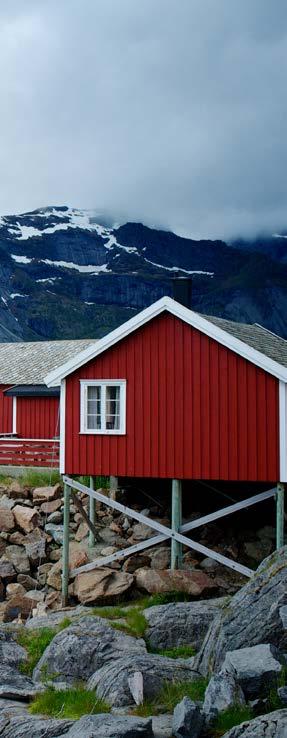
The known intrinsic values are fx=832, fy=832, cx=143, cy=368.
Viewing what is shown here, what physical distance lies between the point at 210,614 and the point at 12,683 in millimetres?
4415

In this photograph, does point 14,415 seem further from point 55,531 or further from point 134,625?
point 134,625

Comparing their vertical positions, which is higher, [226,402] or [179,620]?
[226,402]

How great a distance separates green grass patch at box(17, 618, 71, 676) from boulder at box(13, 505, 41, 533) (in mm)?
8022

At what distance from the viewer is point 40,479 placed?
2969 cm

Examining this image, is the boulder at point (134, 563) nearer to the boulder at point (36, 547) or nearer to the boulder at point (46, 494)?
the boulder at point (36, 547)

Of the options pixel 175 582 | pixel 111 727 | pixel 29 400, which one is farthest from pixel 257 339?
pixel 29 400

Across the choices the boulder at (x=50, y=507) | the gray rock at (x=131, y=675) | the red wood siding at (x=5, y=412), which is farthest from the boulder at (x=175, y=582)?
the red wood siding at (x=5, y=412)

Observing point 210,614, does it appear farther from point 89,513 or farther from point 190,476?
point 89,513

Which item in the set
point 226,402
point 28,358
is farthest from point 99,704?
point 28,358

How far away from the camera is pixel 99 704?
12.3m

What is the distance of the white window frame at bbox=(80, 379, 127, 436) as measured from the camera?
21844 mm

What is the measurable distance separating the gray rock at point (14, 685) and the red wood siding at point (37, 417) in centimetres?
2052

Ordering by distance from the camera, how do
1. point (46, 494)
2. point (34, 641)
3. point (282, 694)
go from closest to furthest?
point (282, 694) < point (34, 641) < point (46, 494)

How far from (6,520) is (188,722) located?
56.1ft
